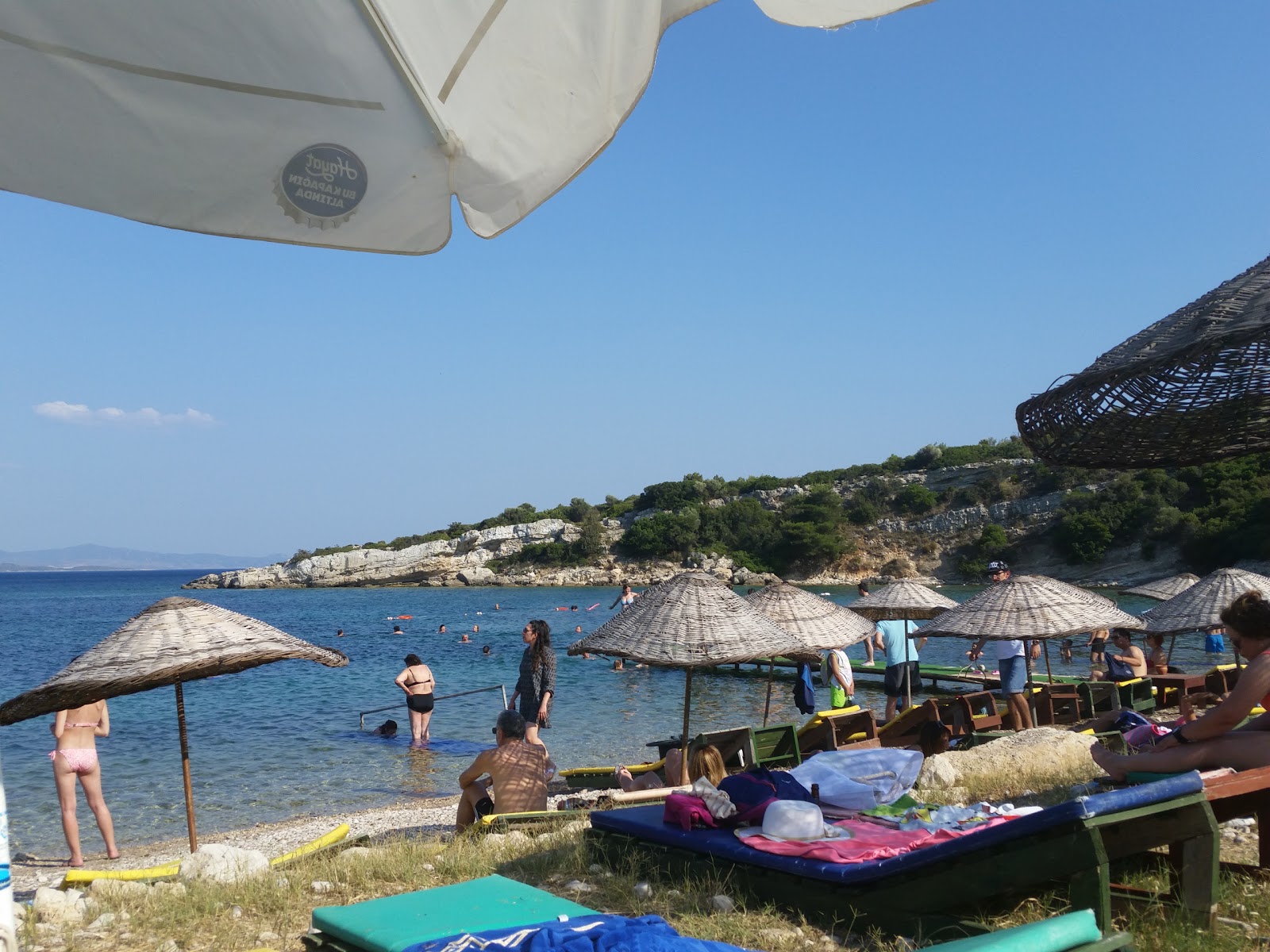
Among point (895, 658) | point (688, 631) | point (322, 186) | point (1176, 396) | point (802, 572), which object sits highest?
point (322, 186)

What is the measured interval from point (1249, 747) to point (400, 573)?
3448 inches

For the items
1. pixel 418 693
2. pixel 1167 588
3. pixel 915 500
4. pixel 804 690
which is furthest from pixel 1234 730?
pixel 915 500

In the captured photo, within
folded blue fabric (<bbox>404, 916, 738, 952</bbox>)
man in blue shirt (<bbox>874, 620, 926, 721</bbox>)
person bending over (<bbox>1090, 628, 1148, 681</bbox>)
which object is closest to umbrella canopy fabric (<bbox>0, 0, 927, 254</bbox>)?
folded blue fabric (<bbox>404, 916, 738, 952</bbox>)

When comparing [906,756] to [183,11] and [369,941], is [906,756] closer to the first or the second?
[369,941]

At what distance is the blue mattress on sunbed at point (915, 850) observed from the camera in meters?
3.42

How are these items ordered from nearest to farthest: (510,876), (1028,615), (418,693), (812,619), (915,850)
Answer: (915,850) → (510,876) → (1028,615) → (812,619) → (418,693)

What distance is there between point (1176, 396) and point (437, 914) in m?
3.80

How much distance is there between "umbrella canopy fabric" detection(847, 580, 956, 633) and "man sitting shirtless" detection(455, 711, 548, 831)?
8.42m

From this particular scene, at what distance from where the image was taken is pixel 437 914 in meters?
3.38

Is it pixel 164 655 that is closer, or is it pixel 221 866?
pixel 221 866

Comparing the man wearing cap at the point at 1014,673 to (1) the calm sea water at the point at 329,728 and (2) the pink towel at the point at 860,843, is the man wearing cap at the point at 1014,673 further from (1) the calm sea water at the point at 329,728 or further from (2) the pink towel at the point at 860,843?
(2) the pink towel at the point at 860,843

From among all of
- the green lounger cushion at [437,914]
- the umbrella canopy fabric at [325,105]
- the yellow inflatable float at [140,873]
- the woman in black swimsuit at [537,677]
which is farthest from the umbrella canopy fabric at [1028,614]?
the umbrella canopy fabric at [325,105]

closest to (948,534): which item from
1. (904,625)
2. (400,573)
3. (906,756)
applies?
(400,573)

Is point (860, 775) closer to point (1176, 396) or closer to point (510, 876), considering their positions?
point (510, 876)
